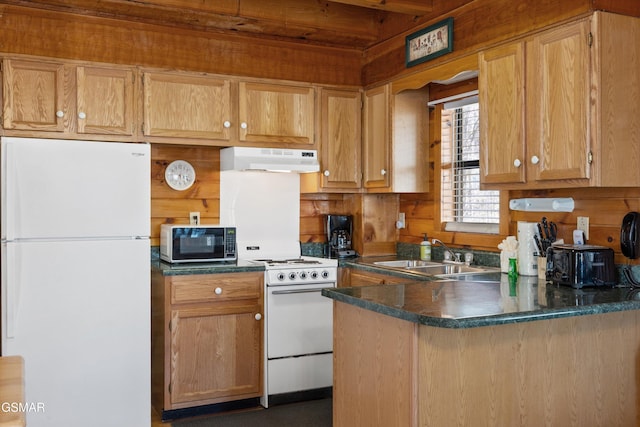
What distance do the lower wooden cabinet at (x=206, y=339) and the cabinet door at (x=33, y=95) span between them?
111cm

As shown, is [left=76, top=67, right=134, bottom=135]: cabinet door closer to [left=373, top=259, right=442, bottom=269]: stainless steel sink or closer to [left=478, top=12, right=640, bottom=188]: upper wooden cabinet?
[left=373, top=259, right=442, bottom=269]: stainless steel sink

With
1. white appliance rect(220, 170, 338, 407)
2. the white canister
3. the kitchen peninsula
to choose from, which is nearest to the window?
the white canister

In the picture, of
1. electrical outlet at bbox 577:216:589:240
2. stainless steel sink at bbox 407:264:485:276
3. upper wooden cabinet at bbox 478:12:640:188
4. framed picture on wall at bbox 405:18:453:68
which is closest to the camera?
upper wooden cabinet at bbox 478:12:640:188

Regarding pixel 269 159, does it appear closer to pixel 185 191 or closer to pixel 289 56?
pixel 185 191

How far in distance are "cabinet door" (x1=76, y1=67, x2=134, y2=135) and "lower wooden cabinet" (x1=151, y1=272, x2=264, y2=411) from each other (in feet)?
3.10

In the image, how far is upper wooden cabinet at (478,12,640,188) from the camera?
2.70 metres

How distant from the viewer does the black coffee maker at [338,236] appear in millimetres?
4543

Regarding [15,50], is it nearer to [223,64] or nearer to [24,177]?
[24,177]

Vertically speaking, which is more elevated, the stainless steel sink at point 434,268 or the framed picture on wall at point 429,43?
the framed picture on wall at point 429,43

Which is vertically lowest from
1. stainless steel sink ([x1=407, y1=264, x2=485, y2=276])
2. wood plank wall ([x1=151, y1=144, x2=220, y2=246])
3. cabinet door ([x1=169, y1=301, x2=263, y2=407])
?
cabinet door ([x1=169, y1=301, x2=263, y2=407])

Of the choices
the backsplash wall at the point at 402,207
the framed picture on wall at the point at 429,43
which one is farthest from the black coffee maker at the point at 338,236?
the framed picture on wall at the point at 429,43

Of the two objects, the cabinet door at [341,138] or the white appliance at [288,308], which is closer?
A: the white appliance at [288,308]

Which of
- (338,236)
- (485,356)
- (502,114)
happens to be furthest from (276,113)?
(485,356)

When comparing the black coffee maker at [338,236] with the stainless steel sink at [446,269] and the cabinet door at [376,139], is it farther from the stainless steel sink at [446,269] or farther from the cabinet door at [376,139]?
the stainless steel sink at [446,269]
